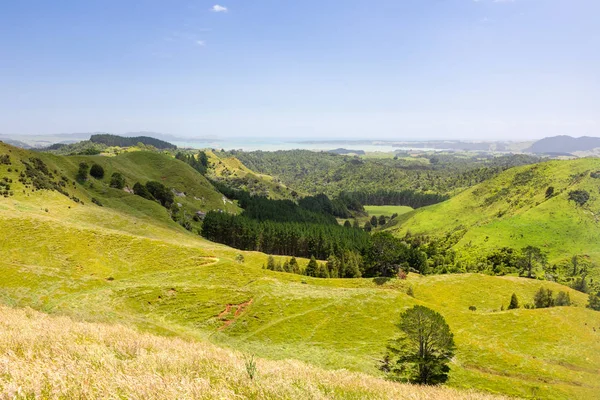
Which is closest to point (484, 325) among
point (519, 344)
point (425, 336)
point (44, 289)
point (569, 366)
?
point (519, 344)

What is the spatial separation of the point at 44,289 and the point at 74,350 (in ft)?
197

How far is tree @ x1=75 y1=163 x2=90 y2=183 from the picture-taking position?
161462 mm

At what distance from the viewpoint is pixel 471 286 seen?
329ft

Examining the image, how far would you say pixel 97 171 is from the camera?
584ft

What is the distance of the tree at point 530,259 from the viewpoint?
13536 centimetres

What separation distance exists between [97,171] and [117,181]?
14.1m

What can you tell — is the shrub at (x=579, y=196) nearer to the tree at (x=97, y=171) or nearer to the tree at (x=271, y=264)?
the tree at (x=271, y=264)

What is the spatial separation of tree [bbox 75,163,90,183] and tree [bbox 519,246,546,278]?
8092 inches

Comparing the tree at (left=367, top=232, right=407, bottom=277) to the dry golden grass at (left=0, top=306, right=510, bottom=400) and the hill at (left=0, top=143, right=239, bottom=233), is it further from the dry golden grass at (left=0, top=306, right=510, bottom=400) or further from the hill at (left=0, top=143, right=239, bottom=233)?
the dry golden grass at (left=0, top=306, right=510, bottom=400)

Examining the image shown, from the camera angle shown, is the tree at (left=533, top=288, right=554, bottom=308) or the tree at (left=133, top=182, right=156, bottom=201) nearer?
the tree at (left=533, top=288, right=554, bottom=308)

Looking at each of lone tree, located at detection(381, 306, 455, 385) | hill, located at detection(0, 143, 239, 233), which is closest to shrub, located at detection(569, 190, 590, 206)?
Result: lone tree, located at detection(381, 306, 455, 385)

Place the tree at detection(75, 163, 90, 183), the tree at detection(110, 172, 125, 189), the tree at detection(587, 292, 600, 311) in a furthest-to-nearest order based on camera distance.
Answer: the tree at detection(110, 172, 125, 189) < the tree at detection(75, 163, 90, 183) < the tree at detection(587, 292, 600, 311)

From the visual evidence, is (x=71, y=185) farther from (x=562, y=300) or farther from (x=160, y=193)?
(x=562, y=300)

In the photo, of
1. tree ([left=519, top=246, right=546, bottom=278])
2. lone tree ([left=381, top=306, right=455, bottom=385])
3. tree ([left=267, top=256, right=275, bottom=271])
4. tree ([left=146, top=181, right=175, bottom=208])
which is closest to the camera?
lone tree ([left=381, top=306, right=455, bottom=385])
